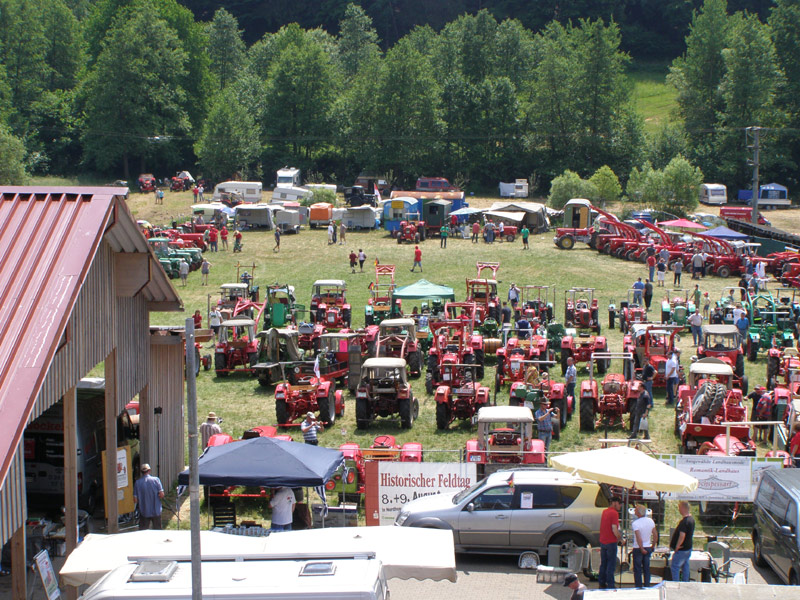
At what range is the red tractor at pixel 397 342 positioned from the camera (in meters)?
23.1

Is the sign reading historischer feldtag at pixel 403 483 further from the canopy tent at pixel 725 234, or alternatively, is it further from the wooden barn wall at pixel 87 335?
the canopy tent at pixel 725 234

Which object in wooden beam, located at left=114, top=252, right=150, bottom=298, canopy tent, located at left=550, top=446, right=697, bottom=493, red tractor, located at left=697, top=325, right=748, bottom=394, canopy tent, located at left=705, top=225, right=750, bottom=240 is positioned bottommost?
red tractor, located at left=697, top=325, right=748, bottom=394

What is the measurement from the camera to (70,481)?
1176 cm

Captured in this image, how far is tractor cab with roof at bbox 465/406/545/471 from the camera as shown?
1569cm

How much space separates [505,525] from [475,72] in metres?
72.6

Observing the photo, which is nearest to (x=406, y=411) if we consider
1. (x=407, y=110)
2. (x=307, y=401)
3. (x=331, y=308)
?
(x=307, y=401)

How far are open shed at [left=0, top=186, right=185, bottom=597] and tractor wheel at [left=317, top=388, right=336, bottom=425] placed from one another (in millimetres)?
4407

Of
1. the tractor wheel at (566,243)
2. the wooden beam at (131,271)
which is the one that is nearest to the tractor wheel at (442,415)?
the wooden beam at (131,271)

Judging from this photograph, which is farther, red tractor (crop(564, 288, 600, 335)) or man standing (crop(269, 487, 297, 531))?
red tractor (crop(564, 288, 600, 335))

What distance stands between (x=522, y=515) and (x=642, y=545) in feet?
5.55

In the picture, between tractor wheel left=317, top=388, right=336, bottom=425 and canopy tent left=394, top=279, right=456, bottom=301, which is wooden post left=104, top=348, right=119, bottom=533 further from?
canopy tent left=394, top=279, right=456, bottom=301

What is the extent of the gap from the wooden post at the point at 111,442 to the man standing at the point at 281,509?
2.10m

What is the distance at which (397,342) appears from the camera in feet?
76.5

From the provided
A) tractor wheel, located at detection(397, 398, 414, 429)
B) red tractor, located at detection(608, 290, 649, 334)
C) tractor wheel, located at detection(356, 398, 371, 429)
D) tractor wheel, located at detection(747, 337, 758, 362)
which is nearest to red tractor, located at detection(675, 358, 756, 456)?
tractor wheel, located at detection(397, 398, 414, 429)
